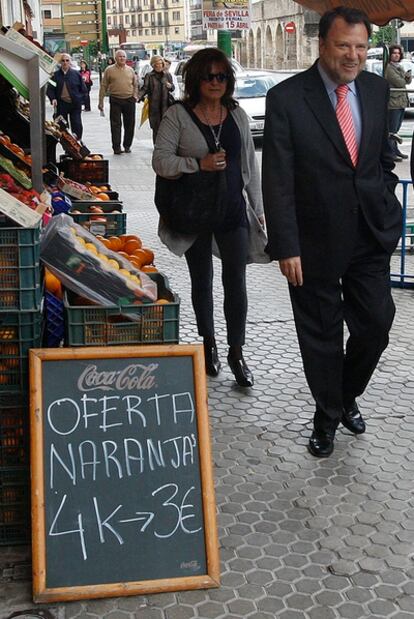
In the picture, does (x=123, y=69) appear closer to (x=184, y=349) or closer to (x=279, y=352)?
(x=279, y=352)

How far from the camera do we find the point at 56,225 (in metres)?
3.72

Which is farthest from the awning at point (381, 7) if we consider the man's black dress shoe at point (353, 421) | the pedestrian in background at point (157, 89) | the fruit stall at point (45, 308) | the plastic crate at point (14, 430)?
the pedestrian in background at point (157, 89)

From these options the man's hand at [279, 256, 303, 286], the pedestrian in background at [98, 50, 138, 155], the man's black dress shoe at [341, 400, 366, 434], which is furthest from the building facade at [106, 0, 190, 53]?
the man's hand at [279, 256, 303, 286]

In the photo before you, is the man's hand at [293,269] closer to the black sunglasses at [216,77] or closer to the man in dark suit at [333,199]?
the man in dark suit at [333,199]

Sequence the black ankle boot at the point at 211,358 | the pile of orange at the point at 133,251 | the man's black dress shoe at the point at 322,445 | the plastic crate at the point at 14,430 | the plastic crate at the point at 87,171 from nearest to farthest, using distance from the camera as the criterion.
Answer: the plastic crate at the point at 14,430 → the pile of orange at the point at 133,251 → the man's black dress shoe at the point at 322,445 → the black ankle boot at the point at 211,358 → the plastic crate at the point at 87,171

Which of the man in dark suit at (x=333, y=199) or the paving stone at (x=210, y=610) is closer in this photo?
the paving stone at (x=210, y=610)

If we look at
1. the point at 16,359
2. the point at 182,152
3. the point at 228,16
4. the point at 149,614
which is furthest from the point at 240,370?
the point at 228,16

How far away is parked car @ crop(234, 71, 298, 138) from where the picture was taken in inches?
771

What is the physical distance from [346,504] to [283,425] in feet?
3.04

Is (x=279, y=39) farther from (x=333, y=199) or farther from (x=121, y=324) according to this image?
(x=121, y=324)

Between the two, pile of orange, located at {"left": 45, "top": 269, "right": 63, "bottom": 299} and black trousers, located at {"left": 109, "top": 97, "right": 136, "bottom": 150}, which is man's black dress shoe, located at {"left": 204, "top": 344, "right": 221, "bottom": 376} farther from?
black trousers, located at {"left": 109, "top": 97, "right": 136, "bottom": 150}

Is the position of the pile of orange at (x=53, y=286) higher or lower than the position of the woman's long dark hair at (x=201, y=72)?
lower

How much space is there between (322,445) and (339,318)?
0.63 metres

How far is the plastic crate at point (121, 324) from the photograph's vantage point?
3473 mm
